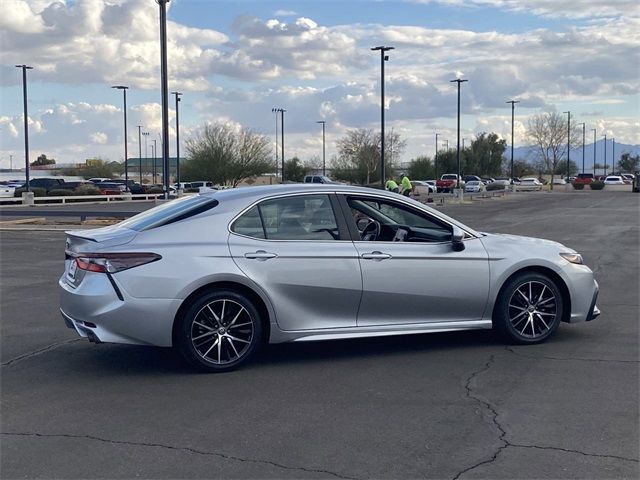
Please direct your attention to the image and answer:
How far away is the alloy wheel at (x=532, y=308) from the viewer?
26.1 feet

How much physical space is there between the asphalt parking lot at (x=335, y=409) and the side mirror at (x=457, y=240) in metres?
1.02

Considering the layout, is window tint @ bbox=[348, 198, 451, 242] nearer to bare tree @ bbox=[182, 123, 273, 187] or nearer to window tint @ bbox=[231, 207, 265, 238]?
window tint @ bbox=[231, 207, 265, 238]

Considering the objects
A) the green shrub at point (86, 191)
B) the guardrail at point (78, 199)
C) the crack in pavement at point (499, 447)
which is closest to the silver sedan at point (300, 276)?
the crack in pavement at point (499, 447)

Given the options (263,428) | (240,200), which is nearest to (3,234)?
(240,200)

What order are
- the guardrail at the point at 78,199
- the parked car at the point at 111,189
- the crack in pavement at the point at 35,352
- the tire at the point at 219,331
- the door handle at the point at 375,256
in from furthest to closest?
the parked car at the point at 111,189, the guardrail at the point at 78,199, the crack in pavement at the point at 35,352, the door handle at the point at 375,256, the tire at the point at 219,331

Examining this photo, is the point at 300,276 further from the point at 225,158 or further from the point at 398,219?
the point at 225,158

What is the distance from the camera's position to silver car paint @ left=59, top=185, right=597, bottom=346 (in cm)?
675

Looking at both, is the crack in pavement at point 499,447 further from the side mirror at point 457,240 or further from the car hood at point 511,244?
the car hood at point 511,244

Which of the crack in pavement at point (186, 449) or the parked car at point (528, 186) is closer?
the crack in pavement at point (186, 449)

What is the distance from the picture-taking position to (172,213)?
7328mm

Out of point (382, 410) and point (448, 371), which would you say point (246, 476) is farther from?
point (448, 371)

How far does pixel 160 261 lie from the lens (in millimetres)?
6805

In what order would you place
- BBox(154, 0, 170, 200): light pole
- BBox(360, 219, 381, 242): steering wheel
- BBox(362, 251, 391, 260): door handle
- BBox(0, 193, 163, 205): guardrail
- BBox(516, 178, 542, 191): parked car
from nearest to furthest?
1. BBox(362, 251, 391, 260): door handle
2. BBox(360, 219, 381, 242): steering wheel
3. BBox(154, 0, 170, 200): light pole
4. BBox(0, 193, 163, 205): guardrail
5. BBox(516, 178, 542, 191): parked car

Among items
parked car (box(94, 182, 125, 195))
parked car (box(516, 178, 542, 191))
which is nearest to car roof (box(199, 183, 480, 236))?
parked car (box(94, 182, 125, 195))
